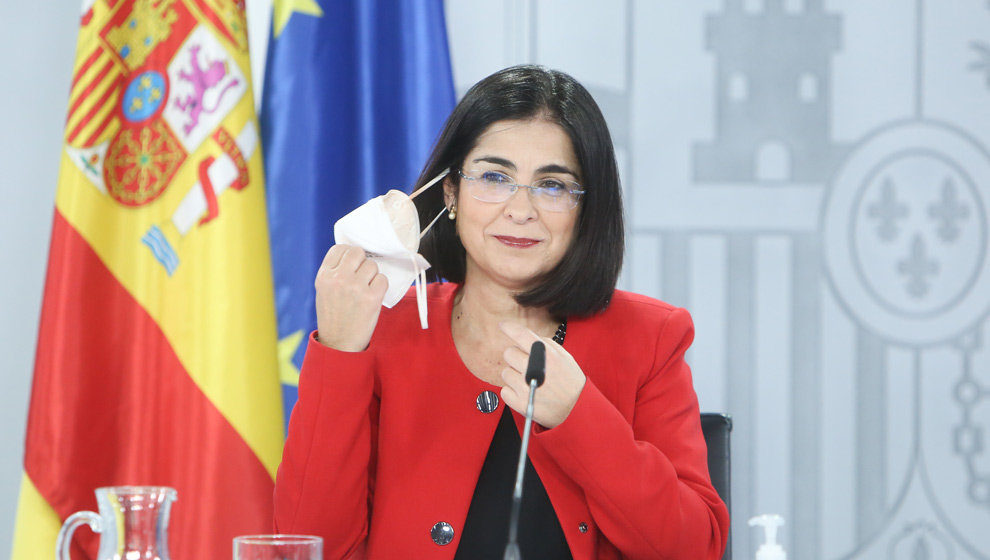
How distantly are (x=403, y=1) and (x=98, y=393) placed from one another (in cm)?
120

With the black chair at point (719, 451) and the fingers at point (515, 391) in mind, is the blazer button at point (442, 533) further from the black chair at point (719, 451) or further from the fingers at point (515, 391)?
the black chair at point (719, 451)

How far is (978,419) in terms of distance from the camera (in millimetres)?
2590

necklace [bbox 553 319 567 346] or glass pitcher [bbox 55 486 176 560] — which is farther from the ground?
necklace [bbox 553 319 567 346]

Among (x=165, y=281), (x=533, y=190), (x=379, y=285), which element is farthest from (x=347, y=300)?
(x=165, y=281)

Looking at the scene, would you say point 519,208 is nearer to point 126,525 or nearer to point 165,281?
point 126,525

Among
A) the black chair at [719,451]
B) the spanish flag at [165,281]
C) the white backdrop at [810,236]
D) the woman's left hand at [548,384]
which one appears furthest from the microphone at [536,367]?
the white backdrop at [810,236]

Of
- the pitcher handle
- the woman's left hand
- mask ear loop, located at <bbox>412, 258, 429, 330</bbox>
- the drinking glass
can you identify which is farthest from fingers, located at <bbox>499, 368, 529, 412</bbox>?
the pitcher handle

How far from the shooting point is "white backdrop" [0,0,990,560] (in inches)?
102

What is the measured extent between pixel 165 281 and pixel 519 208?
1.05m

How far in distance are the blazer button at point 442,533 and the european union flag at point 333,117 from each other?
93cm

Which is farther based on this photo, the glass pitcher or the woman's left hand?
the woman's left hand

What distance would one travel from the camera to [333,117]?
95.2 inches

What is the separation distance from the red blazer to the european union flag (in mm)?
662

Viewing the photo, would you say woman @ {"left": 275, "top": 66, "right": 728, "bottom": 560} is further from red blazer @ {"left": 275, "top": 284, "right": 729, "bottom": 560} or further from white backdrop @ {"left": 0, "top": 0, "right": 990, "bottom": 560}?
white backdrop @ {"left": 0, "top": 0, "right": 990, "bottom": 560}
